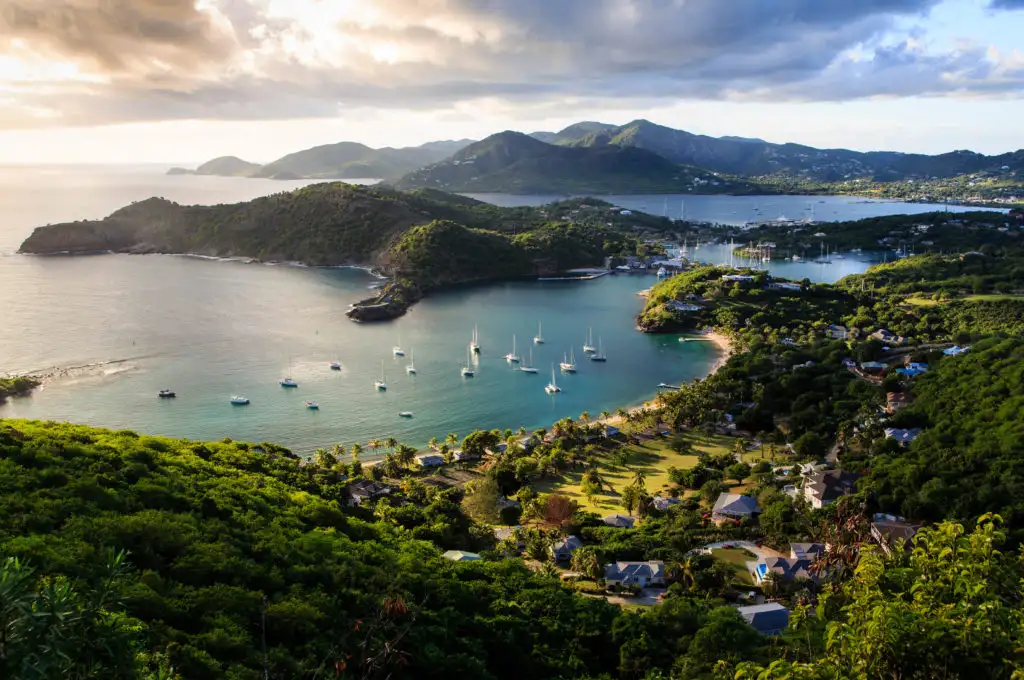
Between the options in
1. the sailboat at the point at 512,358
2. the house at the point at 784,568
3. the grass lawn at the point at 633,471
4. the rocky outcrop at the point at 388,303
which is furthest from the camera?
the rocky outcrop at the point at 388,303

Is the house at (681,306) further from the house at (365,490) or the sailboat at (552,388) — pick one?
the house at (365,490)

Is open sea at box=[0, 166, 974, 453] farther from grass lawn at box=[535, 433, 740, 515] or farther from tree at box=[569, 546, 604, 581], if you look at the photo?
tree at box=[569, 546, 604, 581]

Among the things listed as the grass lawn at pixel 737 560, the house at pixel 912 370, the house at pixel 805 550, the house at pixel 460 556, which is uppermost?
the house at pixel 460 556

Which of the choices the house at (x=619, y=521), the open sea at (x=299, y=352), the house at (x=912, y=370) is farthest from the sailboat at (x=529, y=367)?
the house at (x=619, y=521)

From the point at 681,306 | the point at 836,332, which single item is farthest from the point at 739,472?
the point at 681,306

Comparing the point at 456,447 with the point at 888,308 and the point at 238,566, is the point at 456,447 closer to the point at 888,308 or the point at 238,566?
the point at 238,566

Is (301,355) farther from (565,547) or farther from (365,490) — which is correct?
(565,547)

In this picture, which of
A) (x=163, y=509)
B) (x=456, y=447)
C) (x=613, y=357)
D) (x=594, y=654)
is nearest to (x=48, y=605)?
(x=594, y=654)
